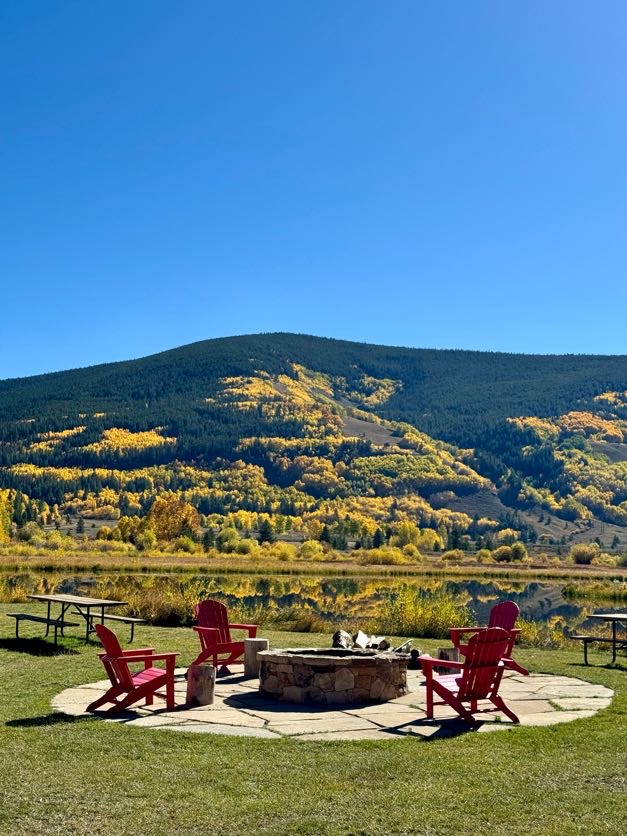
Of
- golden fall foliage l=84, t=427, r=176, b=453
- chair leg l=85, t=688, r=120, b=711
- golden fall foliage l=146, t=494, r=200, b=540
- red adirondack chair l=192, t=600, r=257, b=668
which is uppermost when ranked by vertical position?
golden fall foliage l=84, t=427, r=176, b=453

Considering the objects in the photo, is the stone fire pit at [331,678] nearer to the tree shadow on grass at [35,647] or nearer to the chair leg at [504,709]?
the chair leg at [504,709]

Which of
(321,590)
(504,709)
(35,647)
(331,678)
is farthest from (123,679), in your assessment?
(321,590)

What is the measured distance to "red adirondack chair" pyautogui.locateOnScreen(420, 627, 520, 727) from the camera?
27.7ft

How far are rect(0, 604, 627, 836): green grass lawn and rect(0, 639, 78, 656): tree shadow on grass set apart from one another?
4.52 m

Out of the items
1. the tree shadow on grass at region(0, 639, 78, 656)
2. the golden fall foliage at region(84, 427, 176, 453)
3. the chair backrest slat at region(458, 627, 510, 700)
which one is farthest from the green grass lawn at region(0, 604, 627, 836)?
the golden fall foliage at region(84, 427, 176, 453)

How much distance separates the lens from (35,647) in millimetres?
13820

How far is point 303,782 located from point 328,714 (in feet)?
8.66

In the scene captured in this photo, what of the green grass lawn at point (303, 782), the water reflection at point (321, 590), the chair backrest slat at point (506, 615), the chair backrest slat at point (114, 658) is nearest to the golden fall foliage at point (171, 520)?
the water reflection at point (321, 590)

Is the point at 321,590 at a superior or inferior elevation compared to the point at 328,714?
inferior

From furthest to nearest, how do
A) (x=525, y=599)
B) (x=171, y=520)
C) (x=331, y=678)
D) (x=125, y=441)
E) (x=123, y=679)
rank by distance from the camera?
(x=125, y=441) < (x=171, y=520) < (x=525, y=599) < (x=331, y=678) < (x=123, y=679)

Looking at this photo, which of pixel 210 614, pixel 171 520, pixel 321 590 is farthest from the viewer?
pixel 171 520

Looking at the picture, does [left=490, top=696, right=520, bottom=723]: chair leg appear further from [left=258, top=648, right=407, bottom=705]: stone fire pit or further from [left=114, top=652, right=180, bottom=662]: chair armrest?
[left=114, top=652, right=180, bottom=662]: chair armrest

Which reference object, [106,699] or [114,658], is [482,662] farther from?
[106,699]

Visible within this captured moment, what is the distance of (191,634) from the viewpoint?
16.0 m
